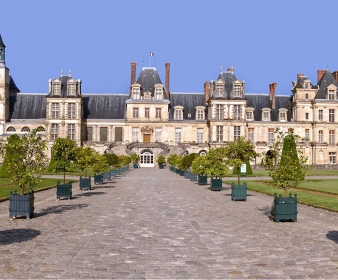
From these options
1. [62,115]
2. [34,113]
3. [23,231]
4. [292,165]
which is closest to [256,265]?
[23,231]

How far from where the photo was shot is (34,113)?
6456 cm

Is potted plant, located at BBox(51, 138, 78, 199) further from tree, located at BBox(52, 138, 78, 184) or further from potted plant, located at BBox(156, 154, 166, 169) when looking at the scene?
potted plant, located at BBox(156, 154, 166, 169)

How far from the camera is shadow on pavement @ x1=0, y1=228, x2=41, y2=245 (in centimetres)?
1014

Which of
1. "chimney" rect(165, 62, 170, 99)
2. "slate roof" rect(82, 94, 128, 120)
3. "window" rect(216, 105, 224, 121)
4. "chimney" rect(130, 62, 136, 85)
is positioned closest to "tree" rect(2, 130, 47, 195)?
"window" rect(216, 105, 224, 121)

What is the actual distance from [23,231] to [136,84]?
53322 mm

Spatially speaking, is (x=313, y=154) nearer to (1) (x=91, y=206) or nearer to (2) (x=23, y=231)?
(1) (x=91, y=206)

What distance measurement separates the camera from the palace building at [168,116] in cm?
6169

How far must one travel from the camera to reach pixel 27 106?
64.9 meters

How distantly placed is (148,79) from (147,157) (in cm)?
1138

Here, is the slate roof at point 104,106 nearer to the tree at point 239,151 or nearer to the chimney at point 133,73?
the chimney at point 133,73

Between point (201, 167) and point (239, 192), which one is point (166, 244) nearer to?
point (239, 192)

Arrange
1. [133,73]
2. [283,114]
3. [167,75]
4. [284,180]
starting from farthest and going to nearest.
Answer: [167,75]
[133,73]
[283,114]
[284,180]

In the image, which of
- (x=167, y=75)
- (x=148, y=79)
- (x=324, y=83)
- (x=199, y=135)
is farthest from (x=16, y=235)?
(x=324, y=83)

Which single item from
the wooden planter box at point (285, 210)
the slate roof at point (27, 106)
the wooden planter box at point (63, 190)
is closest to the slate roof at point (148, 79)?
the slate roof at point (27, 106)
